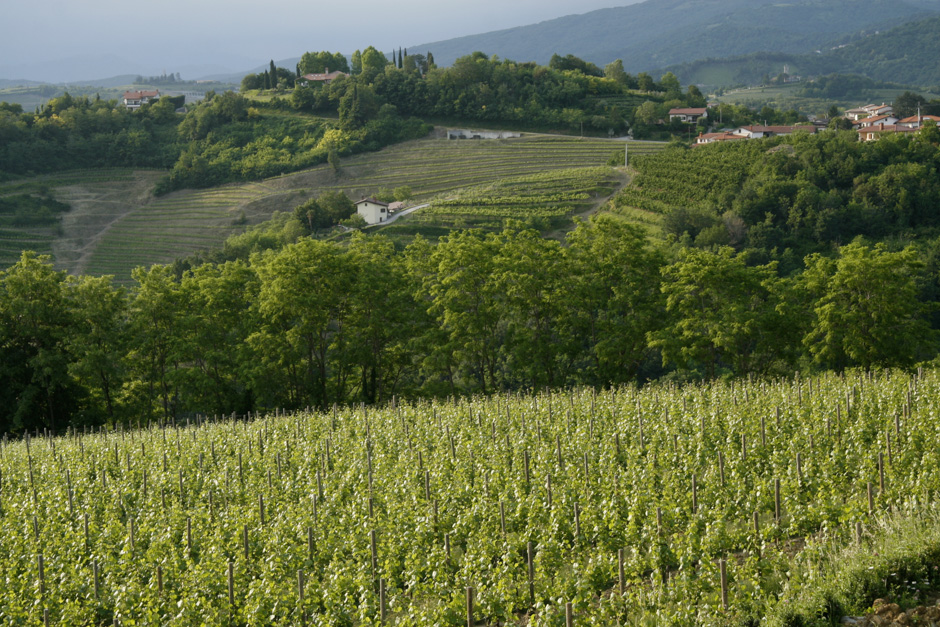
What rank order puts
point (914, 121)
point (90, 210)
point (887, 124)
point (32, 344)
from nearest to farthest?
1. point (32, 344)
2. point (90, 210)
3. point (914, 121)
4. point (887, 124)

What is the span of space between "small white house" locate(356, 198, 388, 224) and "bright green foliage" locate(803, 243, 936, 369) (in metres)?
54.1

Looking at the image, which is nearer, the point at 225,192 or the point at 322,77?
the point at 225,192

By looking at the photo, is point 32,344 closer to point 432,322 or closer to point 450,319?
point 432,322

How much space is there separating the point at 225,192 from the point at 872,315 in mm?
84338

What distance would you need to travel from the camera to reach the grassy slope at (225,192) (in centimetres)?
8294

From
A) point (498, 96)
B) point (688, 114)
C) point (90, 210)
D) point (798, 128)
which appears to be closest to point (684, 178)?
point (798, 128)

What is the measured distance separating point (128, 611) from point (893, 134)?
298 feet

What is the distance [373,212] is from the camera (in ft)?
262

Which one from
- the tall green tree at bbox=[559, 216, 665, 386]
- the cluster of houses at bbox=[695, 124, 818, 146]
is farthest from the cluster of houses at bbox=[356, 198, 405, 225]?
the tall green tree at bbox=[559, 216, 665, 386]

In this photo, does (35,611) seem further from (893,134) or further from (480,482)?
(893,134)

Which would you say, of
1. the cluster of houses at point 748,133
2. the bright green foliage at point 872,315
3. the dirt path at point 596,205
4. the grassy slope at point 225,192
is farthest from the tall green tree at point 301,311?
the cluster of houses at point 748,133

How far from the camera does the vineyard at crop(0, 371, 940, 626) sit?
10.4 metres

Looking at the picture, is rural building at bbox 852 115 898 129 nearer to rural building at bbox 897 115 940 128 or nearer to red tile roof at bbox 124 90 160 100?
rural building at bbox 897 115 940 128

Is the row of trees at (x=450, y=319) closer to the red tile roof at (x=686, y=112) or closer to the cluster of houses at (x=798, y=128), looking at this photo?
the cluster of houses at (x=798, y=128)
